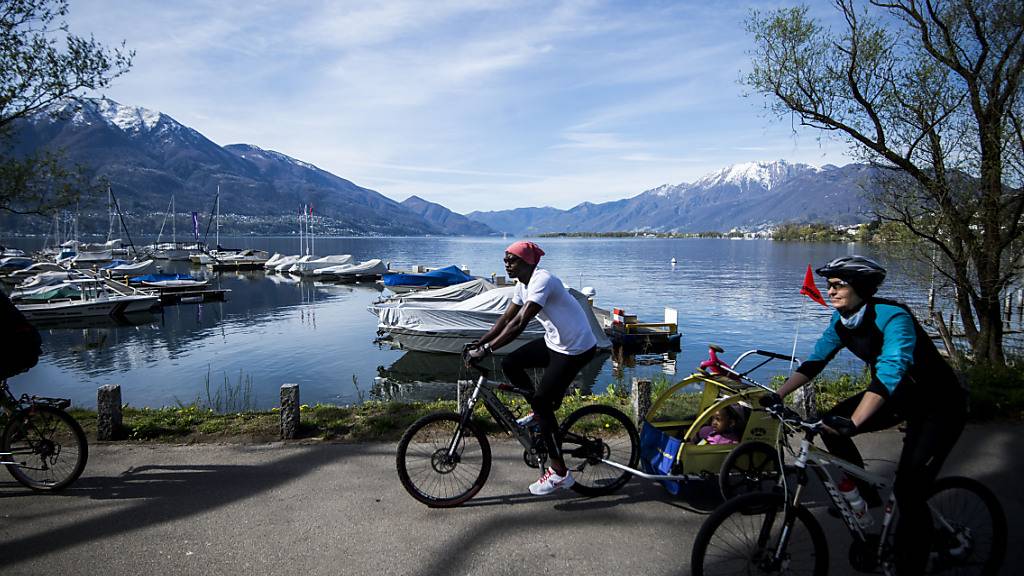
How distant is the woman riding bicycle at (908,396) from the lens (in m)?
3.33

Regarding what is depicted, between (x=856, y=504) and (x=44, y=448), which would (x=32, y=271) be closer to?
(x=44, y=448)

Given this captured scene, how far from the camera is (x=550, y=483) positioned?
5160 mm

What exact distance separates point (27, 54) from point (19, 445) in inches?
311

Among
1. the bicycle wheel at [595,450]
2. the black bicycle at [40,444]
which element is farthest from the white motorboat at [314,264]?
the bicycle wheel at [595,450]

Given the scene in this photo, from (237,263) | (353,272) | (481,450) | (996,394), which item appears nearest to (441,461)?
(481,450)

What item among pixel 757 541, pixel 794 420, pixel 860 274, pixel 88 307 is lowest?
pixel 88 307

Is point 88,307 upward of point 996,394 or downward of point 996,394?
downward

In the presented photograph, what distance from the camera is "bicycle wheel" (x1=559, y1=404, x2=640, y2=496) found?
542cm

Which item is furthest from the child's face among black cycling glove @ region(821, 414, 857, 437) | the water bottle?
black cycling glove @ region(821, 414, 857, 437)

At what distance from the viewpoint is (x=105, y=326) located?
34.7 m

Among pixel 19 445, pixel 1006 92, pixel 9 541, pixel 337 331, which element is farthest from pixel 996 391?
pixel 337 331

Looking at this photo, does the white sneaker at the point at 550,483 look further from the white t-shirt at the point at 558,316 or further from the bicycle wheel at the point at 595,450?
the white t-shirt at the point at 558,316

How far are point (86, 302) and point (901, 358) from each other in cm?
4356

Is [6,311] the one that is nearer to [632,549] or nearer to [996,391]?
[632,549]
